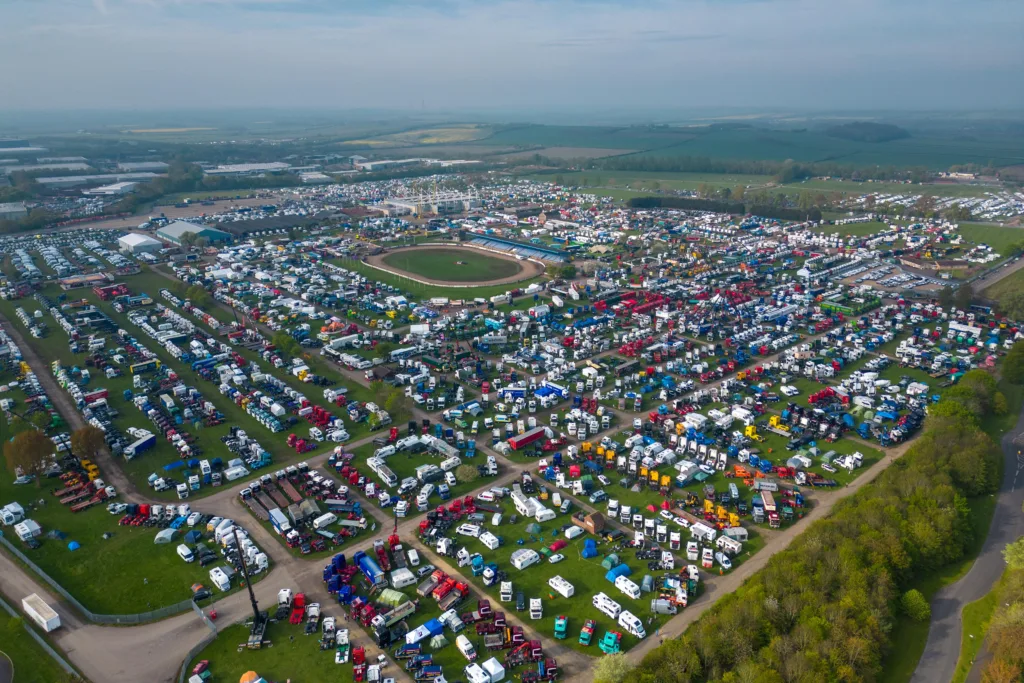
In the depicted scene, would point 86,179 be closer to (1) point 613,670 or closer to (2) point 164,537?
(2) point 164,537

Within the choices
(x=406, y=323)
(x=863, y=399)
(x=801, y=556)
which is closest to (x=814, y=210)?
(x=863, y=399)

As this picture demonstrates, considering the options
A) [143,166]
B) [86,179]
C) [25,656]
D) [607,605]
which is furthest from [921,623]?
[143,166]

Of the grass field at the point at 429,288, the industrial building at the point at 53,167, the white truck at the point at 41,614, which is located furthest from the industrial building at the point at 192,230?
the industrial building at the point at 53,167

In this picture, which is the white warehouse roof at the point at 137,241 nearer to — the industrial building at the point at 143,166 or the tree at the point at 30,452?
the tree at the point at 30,452

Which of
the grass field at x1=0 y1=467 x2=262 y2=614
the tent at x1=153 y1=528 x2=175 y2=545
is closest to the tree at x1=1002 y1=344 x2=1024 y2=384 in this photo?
the grass field at x1=0 y1=467 x2=262 y2=614

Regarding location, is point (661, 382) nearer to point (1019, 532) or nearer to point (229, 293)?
point (1019, 532)

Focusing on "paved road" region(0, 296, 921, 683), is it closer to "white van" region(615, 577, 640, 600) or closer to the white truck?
the white truck
